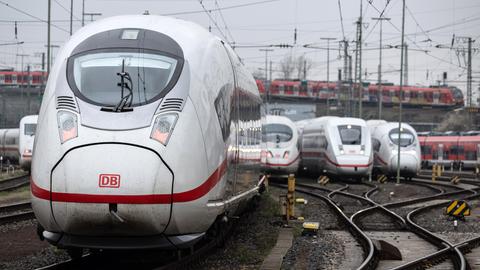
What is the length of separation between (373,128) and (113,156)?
30.6m

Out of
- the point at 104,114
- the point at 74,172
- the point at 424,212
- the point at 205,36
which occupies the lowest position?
the point at 424,212

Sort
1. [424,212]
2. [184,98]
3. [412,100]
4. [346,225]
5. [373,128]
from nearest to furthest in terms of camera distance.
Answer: [184,98] → [346,225] → [424,212] → [373,128] → [412,100]

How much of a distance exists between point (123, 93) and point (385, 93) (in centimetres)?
7465

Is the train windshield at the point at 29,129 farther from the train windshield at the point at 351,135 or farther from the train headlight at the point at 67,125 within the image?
the train headlight at the point at 67,125

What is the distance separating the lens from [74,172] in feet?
24.8

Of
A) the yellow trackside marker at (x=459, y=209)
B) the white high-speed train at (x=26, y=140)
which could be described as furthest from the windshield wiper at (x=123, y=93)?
the white high-speed train at (x=26, y=140)

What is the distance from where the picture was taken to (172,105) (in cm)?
809

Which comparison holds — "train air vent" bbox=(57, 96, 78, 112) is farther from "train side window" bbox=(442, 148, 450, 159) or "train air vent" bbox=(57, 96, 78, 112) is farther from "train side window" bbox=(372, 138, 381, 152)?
"train side window" bbox=(442, 148, 450, 159)

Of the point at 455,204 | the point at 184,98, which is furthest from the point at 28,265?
the point at 455,204

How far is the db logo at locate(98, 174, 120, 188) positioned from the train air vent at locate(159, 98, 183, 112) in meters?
0.99

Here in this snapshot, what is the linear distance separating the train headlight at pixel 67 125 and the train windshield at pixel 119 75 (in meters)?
0.32

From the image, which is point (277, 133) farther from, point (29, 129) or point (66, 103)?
point (66, 103)

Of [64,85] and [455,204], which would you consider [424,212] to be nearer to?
[455,204]

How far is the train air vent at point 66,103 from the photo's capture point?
8.09 metres
